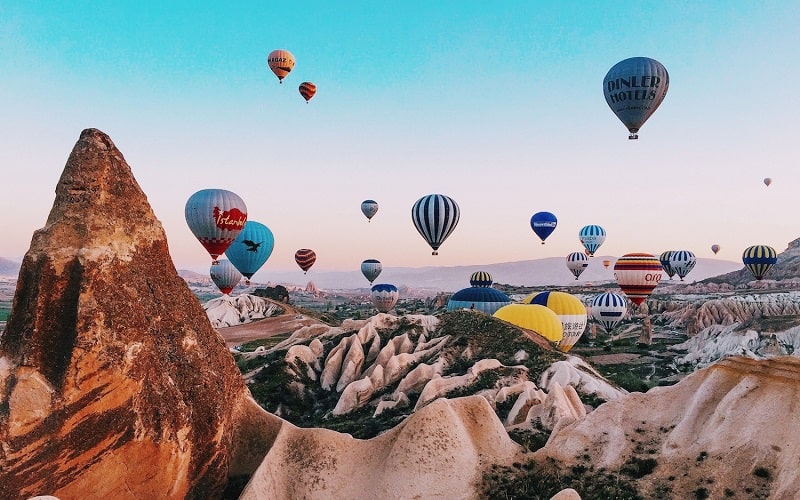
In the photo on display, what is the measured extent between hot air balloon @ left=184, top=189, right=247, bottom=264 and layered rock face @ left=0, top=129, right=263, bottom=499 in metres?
41.9

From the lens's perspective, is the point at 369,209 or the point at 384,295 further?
the point at 369,209

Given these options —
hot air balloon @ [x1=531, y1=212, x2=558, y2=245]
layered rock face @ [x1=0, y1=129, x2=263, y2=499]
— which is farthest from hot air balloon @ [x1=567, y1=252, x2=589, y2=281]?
layered rock face @ [x1=0, y1=129, x2=263, y2=499]

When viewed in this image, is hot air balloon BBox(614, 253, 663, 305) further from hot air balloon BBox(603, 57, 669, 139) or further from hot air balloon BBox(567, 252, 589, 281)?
hot air balloon BBox(567, 252, 589, 281)

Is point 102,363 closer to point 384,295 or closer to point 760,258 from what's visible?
point 384,295

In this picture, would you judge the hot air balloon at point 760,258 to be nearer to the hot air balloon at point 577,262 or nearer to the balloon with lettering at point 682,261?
the balloon with lettering at point 682,261

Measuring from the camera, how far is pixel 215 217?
52312 mm

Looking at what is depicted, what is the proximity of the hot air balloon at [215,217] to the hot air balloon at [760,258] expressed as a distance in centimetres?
9658

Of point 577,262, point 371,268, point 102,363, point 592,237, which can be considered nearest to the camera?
point 102,363

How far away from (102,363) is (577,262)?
11438cm

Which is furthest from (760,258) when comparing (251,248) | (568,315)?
(251,248)

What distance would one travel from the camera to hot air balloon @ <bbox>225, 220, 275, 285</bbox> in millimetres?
70812

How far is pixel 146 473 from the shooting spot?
36.1 feet

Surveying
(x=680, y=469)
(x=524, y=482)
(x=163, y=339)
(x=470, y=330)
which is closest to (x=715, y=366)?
(x=680, y=469)

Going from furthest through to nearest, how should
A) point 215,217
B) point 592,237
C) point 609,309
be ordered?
point 592,237 → point 609,309 → point 215,217
